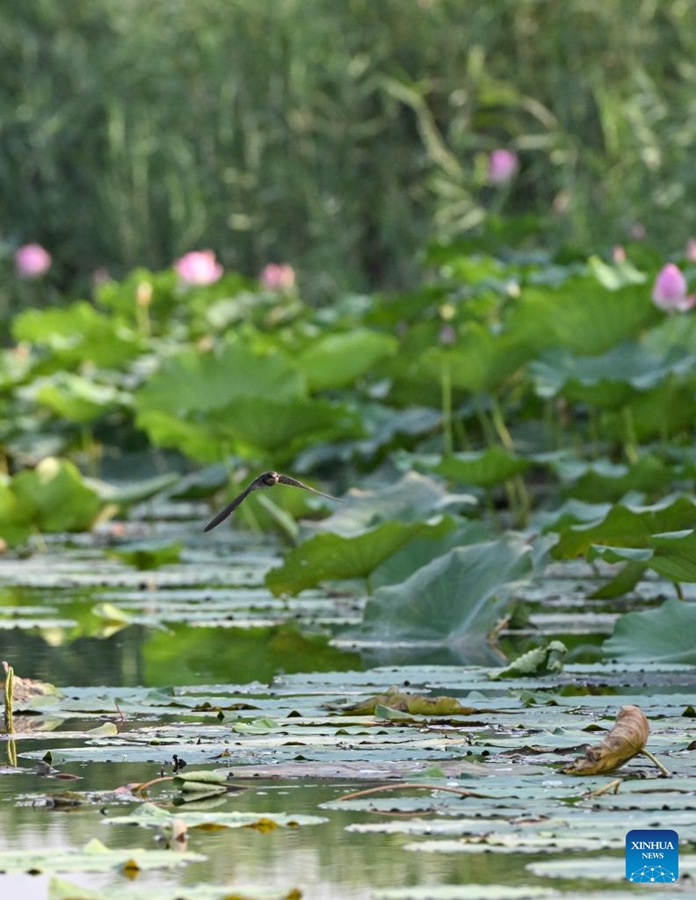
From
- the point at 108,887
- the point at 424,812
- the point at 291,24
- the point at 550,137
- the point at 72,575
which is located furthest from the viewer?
the point at 291,24

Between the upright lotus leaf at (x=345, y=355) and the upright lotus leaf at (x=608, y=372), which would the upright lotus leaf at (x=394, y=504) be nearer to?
the upright lotus leaf at (x=608, y=372)

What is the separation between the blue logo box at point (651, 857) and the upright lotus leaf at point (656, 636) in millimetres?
999

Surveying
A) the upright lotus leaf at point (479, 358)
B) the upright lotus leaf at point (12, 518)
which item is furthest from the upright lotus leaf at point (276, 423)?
the upright lotus leaf at point (12, 518)

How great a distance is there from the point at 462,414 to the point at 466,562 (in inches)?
81.7

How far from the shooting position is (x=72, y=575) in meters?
3.97

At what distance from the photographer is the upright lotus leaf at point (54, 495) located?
4.33 m

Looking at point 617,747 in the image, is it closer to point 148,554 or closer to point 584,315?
point 148,554

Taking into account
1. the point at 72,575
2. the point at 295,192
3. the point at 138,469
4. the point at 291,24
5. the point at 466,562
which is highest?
the point at 291,24

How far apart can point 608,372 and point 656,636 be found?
5.36 feet

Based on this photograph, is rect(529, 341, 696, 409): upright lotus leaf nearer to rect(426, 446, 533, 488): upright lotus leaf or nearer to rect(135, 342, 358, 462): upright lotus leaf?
rect(426, 446, 533, 488): upright lotus leaf

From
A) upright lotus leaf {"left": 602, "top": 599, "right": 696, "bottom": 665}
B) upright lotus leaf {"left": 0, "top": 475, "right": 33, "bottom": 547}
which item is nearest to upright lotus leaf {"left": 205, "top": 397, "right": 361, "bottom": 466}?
upright lotus leaf {"left": 0, "top": 475, "right": 33, "bottom": 547}

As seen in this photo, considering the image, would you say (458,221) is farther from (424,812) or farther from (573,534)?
(424,812)

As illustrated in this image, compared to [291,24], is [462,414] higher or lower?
lower

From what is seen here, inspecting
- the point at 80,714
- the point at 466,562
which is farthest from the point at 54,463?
the point at 80,714
